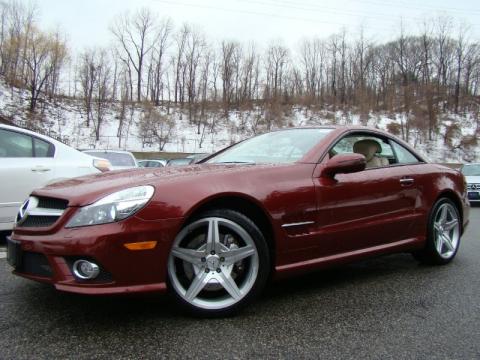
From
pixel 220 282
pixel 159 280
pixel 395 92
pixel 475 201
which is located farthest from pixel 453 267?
pixel 395 92

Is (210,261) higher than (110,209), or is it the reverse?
(110,209)

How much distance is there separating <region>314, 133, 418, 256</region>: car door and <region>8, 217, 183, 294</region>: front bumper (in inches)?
49.6

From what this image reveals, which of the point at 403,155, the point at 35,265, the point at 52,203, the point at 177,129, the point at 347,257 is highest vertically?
the point at 177,129

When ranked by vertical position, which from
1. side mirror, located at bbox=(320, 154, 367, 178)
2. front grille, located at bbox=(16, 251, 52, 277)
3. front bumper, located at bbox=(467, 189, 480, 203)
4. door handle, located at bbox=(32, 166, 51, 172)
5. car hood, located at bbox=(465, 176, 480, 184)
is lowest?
front bumper, located at bbox=(467, 189, 480, 203)

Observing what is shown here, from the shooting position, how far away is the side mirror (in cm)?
346

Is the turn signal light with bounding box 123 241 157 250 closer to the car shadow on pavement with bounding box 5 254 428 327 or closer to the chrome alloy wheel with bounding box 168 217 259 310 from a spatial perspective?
the chrome alloy wheel with bounding box 168 217 259 310

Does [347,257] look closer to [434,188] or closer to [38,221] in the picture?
[434,188]

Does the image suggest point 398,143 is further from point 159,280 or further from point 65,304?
point 65,304

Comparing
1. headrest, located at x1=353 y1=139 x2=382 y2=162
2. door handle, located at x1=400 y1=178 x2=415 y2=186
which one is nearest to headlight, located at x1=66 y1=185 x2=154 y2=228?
headrest, located at x1=353 y1=139 x2=382 y2=162

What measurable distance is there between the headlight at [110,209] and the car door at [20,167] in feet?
10.4

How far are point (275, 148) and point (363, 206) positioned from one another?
34.5 inches

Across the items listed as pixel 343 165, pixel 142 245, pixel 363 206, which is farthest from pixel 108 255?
pixel 363 206

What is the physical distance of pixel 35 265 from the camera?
2.75 metres

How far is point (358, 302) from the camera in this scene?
132 inches
